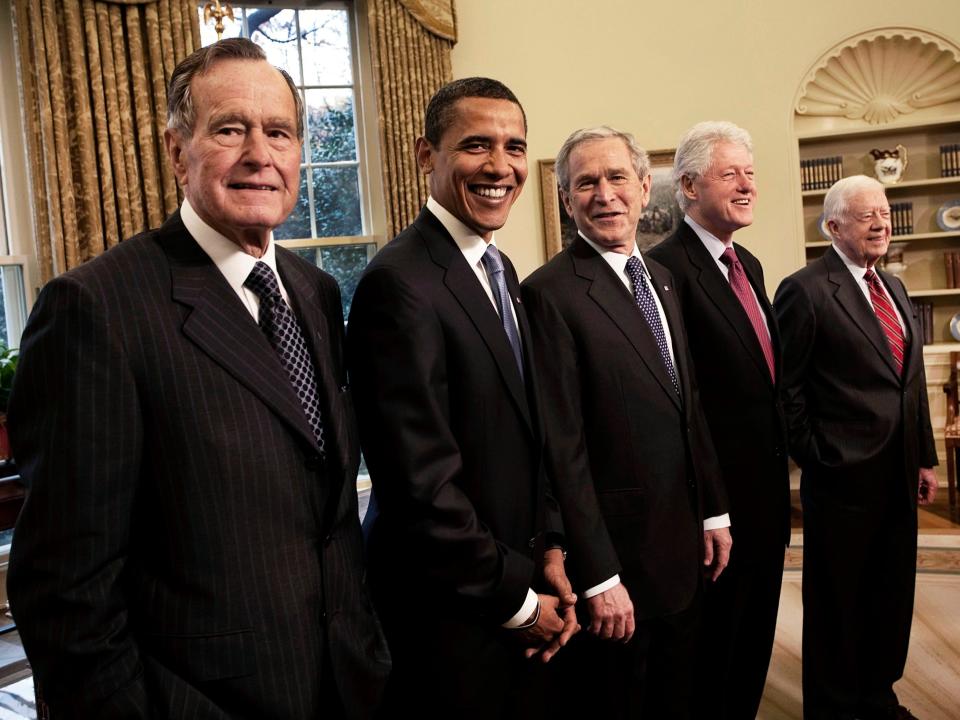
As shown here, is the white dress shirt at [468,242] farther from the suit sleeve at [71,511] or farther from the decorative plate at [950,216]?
the decorative plate at [950,216]

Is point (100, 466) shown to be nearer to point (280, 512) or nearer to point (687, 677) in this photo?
point (280, 512)

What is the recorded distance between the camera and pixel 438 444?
5.02 feet

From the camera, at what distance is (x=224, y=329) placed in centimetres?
128

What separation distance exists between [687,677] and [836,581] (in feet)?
2.64

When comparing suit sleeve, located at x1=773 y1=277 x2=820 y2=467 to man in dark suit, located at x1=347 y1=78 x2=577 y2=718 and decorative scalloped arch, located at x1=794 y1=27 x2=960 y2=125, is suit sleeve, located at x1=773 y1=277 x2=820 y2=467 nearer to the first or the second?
man in dark suit, located at x1=347 y1=78 x2=577 y2=718

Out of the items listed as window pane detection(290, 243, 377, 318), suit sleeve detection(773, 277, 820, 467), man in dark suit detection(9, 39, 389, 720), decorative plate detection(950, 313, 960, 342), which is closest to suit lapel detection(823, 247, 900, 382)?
suit sleeve detection(773, 277, 820, 467)

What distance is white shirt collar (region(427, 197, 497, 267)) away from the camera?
1749 mm

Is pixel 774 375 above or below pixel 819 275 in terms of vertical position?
below

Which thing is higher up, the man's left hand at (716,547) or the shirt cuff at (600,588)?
the shirt cuff at (600,588)

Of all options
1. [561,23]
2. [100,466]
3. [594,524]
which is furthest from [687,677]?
[561,23]

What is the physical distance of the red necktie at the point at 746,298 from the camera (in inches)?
97.0

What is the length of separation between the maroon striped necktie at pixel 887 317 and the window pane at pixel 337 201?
401 centimetres

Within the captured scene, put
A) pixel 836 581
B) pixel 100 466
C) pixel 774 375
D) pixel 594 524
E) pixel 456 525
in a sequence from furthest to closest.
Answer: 1. pixel 836 581
2. pixel 774 375
3. pixel 594 524
4. pixel 456 525
5. pixel 100 466

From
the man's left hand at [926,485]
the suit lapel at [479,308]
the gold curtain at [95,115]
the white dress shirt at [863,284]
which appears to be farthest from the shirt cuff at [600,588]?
the gold curtain at [95,115]
